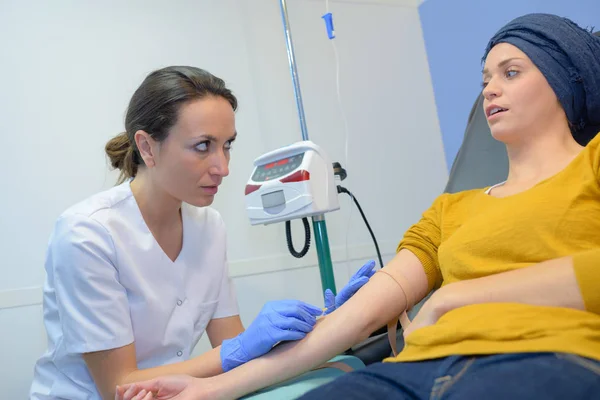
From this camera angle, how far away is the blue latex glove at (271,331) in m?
1.09

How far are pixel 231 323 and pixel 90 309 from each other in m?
0.43

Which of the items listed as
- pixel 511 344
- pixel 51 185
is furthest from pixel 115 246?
pixel 511 344

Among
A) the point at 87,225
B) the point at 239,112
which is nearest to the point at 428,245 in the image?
the point at 87,225

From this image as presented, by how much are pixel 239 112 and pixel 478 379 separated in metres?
1.73

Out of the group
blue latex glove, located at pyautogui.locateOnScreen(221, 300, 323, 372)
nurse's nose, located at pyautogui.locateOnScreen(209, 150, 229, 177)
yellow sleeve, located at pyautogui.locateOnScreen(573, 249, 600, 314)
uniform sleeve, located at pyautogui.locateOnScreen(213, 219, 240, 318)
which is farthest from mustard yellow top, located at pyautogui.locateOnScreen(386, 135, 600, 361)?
uniform sleeve, located at pyautogui.locateOnScreen(213, 219, 240, 318)

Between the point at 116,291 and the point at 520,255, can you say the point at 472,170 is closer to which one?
the point at 520,255

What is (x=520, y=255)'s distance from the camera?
0.98 metres

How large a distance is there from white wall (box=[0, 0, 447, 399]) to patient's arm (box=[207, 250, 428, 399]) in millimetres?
1094

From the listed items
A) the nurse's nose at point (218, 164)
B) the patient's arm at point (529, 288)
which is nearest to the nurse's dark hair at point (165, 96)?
the nurse's nose at point (218, 164)

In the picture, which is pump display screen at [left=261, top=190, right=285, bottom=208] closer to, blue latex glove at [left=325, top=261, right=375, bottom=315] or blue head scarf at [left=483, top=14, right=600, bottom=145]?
blue latex glove at [left=325, top=261, right=375, bottom=315]

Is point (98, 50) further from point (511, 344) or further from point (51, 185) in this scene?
point (511, 344)

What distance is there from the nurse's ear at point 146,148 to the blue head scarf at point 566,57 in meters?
0.88

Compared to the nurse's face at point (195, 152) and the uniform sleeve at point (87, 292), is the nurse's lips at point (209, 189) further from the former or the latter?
the uniform sleeve at point (87, 292)

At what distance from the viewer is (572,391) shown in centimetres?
69
